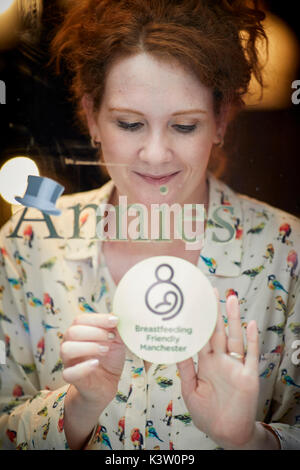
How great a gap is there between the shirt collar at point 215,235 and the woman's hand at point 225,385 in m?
0.21

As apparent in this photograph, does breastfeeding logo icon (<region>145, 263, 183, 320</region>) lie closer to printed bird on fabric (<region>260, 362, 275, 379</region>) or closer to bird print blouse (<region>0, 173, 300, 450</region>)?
bird print blouse (<region>0, 173, 300, 450</region>)

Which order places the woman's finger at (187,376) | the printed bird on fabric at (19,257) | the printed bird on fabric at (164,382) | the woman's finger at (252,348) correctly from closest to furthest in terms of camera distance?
the woman's finger at (252,348) → the woman's finger at (187,376) → the printed bird on fabric at (164,382) → the printed bird on fabric at (19,257)

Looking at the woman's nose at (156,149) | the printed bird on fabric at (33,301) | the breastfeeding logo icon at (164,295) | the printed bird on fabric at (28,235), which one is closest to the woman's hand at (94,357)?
the breastfeeding logo icon at (164,295)

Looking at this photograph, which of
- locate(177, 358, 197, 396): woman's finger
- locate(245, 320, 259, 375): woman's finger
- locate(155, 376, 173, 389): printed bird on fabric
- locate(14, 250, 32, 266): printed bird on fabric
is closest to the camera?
locate(245, 320, 259, 375): woman's finger

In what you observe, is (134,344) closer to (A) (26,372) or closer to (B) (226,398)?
(B) (226,398)

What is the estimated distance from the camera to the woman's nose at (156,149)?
123 cm

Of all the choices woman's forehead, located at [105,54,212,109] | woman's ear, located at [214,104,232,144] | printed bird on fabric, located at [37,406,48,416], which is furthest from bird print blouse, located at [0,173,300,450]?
woman's forehead, located at [105,54,212,109]

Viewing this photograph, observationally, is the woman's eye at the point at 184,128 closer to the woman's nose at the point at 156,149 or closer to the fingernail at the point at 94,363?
the woman's nose at the point at 156,149

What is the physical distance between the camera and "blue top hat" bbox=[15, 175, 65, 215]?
133 cm

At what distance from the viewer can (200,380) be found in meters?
1.19

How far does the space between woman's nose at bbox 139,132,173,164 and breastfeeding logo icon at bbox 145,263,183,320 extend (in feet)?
0.92

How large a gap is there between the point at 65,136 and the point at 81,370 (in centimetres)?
65

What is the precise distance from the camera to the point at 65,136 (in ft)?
4.45
